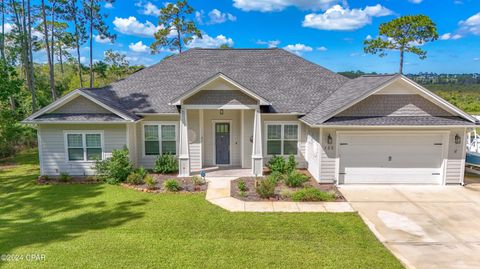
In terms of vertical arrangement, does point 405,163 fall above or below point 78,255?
above

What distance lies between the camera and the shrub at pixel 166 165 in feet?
45.5

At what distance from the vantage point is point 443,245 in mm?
7234

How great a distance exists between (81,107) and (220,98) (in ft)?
20.4

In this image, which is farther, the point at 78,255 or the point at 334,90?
the point at 334,90

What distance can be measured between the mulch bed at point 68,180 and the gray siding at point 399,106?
1089 cm

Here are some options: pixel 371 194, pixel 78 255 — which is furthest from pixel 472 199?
pixel 78 255

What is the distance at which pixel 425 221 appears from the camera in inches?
340

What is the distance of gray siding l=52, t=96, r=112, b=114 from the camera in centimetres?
1312

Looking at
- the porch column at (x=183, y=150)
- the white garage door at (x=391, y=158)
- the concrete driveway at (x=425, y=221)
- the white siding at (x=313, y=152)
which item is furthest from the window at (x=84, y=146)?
the concrete driveway at (x=425, y=221)

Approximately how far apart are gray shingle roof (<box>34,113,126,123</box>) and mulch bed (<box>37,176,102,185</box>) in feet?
8.41

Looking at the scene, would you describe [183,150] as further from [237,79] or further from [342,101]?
[342,101]

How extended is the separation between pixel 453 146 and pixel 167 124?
12425 mm

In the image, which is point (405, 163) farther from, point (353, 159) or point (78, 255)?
point (78, 255)

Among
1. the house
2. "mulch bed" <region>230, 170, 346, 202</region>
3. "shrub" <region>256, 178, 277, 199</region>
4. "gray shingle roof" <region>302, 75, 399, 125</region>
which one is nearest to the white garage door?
the house
